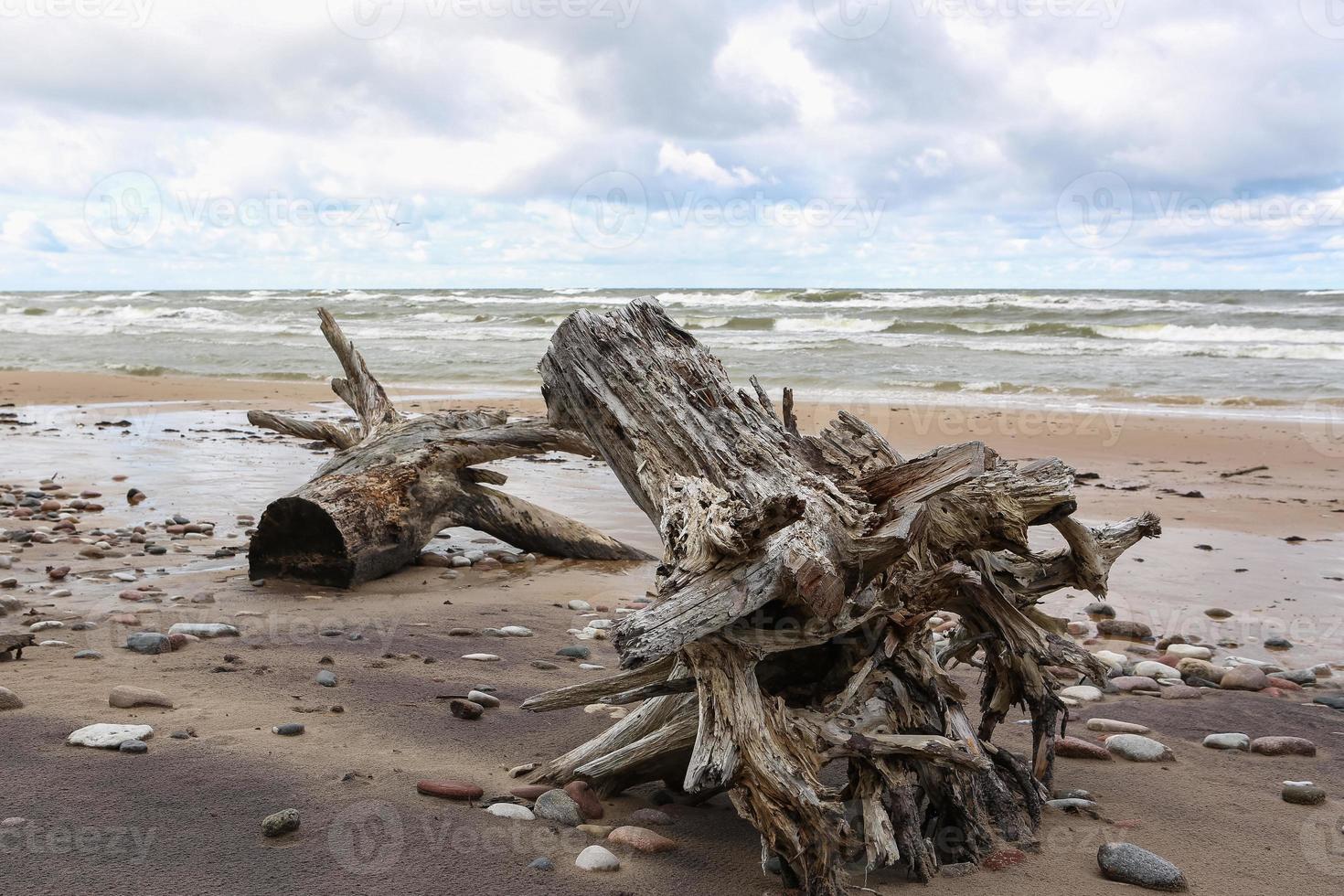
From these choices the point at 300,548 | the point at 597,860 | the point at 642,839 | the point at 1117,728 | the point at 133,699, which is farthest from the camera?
the point at 300,548

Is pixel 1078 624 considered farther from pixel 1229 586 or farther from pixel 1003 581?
pixel 1003 581

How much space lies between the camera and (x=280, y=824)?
2.59 meters

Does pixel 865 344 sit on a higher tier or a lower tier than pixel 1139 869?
higher

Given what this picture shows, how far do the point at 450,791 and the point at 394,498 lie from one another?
3127 mm

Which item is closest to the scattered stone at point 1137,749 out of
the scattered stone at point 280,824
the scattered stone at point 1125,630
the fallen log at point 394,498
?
the scattered stone at point 1125,630

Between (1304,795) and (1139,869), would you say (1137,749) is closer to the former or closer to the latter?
(1304,795)

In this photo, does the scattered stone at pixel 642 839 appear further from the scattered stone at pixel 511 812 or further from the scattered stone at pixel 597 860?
the scattered stone at pixel 511 812

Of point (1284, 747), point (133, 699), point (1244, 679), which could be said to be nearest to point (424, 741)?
point (133, 699)

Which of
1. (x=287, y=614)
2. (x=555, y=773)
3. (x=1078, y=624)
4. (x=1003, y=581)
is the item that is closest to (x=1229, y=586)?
(x=1078, y=624)

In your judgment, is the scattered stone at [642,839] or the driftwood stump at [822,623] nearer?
the driftwood stump at [822,623]

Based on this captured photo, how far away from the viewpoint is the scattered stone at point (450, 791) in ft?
9.42

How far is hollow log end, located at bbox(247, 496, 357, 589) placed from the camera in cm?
537

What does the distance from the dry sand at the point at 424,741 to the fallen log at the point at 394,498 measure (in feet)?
0.56

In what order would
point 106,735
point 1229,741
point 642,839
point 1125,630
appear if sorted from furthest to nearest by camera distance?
point 1125,630, point 1229,741, point 106,735, point 642,839
